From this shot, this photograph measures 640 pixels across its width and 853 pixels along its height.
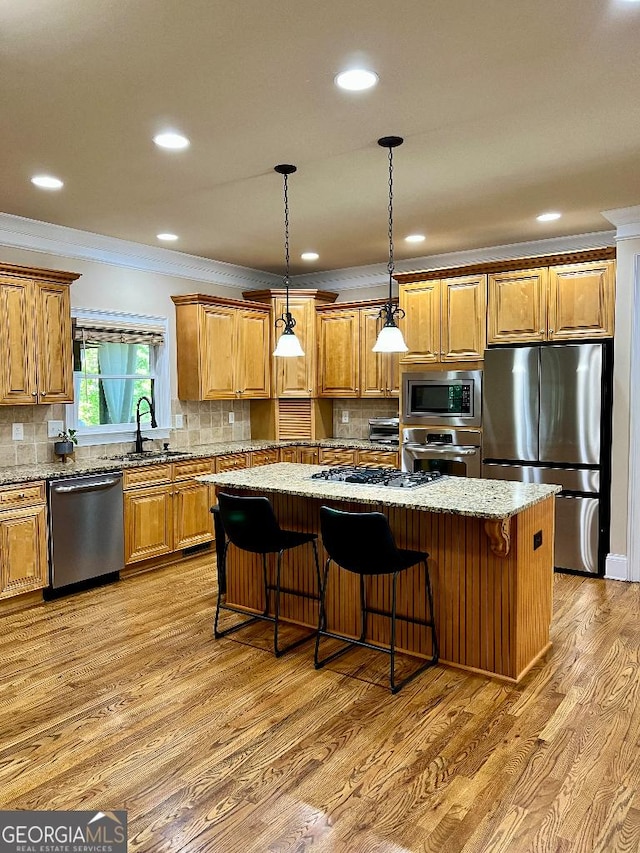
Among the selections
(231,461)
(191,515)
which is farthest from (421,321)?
(191,515)

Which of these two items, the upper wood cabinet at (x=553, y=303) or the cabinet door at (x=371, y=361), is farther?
the cabinet door at (x=371, y=361)

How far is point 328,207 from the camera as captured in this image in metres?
4.41

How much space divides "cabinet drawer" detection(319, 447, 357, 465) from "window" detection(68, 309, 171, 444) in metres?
1.59

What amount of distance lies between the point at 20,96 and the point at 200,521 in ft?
12.0

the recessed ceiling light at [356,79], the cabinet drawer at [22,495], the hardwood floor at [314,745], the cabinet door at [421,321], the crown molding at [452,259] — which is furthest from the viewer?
the cabinet door at [421,321]

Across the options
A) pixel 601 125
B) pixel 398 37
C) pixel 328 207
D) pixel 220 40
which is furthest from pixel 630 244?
pixel 220 40

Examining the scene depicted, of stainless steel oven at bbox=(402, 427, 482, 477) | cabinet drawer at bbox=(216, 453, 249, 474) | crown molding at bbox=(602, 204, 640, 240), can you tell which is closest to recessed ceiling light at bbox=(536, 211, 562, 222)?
crown molding at bbox=(602, 204, 640, 240)

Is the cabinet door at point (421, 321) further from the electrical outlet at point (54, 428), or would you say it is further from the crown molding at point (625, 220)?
the electrical outlet at point (54, 428)

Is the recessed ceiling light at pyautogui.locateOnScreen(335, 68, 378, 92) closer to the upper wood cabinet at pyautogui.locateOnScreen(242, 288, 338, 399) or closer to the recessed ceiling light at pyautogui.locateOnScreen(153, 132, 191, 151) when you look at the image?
the recessed ceiling light at pyautogui.locateOnScreen(153, 132, 191, 151)

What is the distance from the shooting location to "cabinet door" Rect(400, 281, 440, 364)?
18.1 feet

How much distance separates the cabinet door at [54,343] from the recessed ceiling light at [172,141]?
1845 millimetres

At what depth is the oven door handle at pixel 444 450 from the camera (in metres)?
5.29

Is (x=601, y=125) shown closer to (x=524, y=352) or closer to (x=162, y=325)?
(x=524, y=352)

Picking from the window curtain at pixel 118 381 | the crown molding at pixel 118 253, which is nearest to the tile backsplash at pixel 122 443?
the window curtain at pixel 118 381
